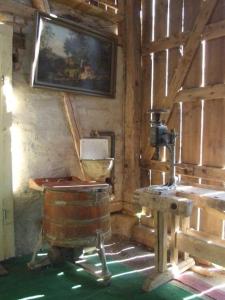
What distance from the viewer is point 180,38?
143 inches

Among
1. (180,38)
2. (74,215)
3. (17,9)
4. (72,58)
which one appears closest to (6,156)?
(74,215)

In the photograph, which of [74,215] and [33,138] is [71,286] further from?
[33,138]

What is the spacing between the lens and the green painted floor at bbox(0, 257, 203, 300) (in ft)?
8.94

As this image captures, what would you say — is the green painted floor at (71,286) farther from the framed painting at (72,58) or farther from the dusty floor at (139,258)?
the framed painting at (72,58)

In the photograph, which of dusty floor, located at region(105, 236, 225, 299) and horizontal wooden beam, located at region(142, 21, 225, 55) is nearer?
dusty floor, located at region(105, 236, 225, 299)

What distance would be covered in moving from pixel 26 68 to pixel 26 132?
0.70 metres

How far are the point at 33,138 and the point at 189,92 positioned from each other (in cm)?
183

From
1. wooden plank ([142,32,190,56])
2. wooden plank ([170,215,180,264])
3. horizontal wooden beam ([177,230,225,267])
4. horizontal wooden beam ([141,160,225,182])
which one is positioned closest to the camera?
horizontal wooden beam ([177,230,225,267])

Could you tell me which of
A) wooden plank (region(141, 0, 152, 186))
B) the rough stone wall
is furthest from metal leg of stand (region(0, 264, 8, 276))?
wooden plank (region(141, 0, 152, 186))

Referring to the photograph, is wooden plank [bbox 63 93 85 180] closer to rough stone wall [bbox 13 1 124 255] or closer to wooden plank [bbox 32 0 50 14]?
rough stone wall [bbox 13 1 124 255]

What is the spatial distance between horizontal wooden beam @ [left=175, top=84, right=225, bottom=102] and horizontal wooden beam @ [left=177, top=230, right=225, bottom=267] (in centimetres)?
143

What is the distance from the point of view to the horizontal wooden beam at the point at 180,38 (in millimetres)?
3242

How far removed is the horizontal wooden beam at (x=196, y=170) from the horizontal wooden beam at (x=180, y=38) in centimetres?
139

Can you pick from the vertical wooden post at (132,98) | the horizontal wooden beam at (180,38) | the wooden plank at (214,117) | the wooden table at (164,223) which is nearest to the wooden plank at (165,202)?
the wooden table at (164,223)
